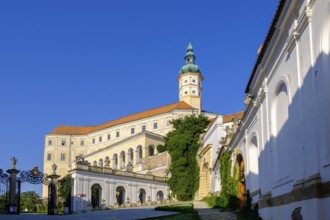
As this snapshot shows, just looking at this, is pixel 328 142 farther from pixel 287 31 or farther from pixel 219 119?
pixel 219 119

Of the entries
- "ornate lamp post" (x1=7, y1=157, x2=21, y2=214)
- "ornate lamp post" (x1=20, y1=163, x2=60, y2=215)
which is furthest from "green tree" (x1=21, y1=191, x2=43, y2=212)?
"ornate lamp post" (x1=7, y1=157, x2=21, y2=214)

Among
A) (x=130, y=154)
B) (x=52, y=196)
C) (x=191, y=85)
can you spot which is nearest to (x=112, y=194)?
(x=52, y=196)

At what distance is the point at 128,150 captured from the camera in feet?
310

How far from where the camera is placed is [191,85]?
11462cm

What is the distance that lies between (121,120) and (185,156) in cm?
6468

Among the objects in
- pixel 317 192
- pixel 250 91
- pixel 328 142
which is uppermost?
pixel 250 91

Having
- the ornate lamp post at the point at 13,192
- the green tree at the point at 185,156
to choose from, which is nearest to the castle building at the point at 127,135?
the green tree at the point at 185,156

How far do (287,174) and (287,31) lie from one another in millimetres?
4425

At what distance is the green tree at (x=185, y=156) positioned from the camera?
5506 cm

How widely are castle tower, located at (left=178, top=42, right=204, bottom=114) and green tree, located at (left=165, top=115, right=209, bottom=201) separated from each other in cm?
5080

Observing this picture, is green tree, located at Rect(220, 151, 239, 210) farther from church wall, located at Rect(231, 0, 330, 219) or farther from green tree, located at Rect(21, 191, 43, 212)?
green tree, located at Rect(21, 191, 43, 212)

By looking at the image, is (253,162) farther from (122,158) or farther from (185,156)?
(122,158)

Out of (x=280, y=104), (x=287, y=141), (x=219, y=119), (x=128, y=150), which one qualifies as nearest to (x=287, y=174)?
(x=287, y=141)

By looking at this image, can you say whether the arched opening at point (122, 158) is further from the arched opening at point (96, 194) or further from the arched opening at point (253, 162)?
the arched opening at point (253, 162)
